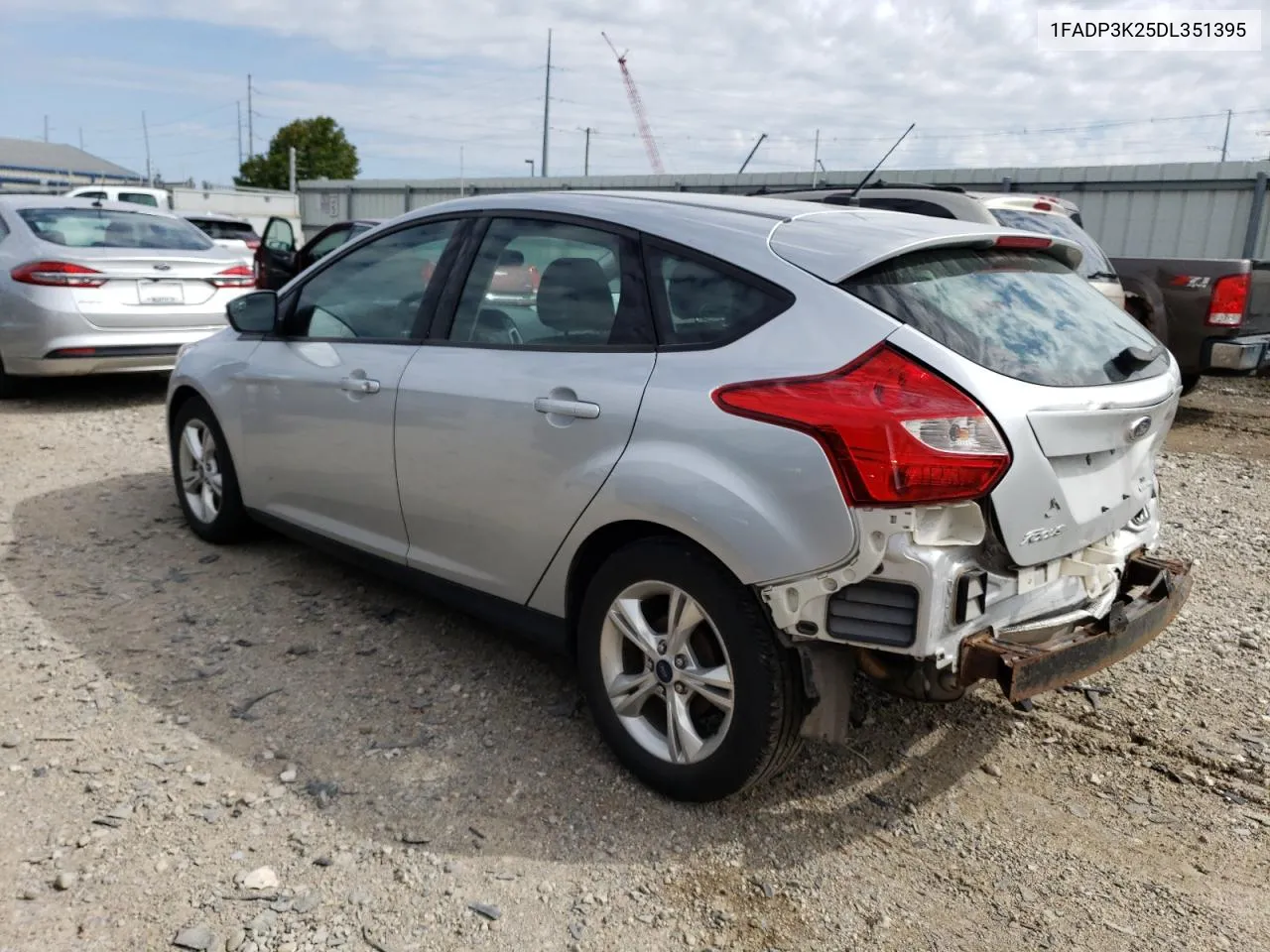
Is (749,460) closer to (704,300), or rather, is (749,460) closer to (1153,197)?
(704,300)

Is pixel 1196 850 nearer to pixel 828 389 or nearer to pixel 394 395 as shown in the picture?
pixel 828 389

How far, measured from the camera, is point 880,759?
332 centimetres

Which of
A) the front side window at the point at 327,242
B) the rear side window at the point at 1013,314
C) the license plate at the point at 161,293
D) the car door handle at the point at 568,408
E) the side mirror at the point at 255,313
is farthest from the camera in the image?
the front side window at the point at 327,242

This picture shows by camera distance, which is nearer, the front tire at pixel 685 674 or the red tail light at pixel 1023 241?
the front tire at pixel 685 674

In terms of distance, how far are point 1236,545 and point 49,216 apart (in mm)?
8832

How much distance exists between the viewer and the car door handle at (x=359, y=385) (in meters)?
3.83

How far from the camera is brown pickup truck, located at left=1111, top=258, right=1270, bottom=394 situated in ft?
28.3

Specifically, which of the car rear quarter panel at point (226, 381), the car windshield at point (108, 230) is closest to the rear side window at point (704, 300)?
the car rear quarter panel at point (226, 381)

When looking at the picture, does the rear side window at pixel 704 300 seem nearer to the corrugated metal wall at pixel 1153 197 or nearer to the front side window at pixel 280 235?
the corrugated metal wall at pixel 1153 197

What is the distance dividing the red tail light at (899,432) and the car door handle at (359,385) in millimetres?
1825

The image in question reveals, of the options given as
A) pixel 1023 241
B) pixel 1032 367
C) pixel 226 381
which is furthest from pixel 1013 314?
pixel 226 381

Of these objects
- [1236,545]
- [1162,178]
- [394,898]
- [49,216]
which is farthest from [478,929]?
[1162,178]

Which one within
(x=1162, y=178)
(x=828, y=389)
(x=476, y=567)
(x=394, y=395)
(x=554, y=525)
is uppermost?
(x=1162, y=178)

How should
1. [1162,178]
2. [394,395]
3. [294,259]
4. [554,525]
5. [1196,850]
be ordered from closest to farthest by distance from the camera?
[1196,850] → [554,525] → [394,395] → [294,259] → [1162,178]
